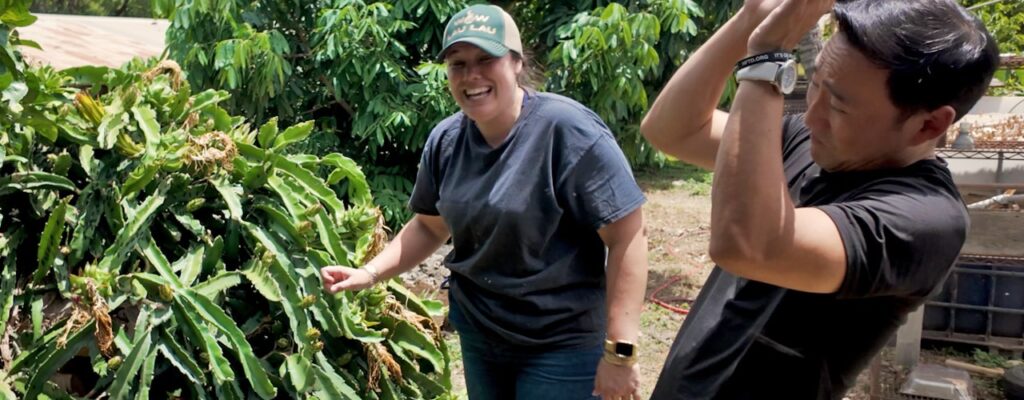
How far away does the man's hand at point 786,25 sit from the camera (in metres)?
1.34

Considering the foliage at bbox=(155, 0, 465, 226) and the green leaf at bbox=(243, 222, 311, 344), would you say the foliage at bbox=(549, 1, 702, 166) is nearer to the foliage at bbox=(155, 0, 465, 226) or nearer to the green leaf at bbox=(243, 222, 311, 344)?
the foliage at bbox=(155, 0, 465, 226)

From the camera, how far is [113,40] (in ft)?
34.8

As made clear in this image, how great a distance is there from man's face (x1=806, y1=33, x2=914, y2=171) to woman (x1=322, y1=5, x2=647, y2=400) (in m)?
0.94

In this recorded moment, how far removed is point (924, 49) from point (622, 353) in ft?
4.11

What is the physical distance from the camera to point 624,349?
7.59ft

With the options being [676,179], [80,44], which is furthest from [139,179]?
[676,179]

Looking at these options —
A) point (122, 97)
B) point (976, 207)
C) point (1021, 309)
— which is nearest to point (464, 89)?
point (122, 97)

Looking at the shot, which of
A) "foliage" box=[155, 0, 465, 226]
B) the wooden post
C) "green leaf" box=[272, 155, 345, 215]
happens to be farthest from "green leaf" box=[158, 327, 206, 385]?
the wooden post

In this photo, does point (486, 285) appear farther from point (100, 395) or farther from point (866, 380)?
point (866, 380)

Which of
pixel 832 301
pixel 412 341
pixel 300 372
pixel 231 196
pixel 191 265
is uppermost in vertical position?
pixel 832 301

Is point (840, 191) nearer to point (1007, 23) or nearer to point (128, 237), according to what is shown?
point (128, 237)

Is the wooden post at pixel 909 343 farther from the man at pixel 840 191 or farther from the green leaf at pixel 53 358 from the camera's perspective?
the green leaf at pixel 53 358

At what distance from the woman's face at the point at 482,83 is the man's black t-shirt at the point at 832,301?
3.03 feet

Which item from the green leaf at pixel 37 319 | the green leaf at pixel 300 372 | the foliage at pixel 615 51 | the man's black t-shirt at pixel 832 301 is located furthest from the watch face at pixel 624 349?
the foliage at pixel 615 51
